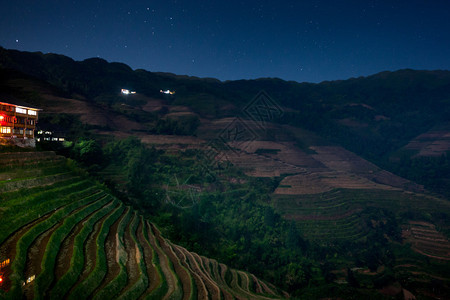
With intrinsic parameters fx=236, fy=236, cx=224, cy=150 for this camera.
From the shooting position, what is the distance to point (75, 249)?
24.5ft

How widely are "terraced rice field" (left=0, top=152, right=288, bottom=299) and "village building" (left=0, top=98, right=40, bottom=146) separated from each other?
116 inches

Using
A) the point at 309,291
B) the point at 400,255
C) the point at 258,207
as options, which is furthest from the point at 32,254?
the point at 400,255

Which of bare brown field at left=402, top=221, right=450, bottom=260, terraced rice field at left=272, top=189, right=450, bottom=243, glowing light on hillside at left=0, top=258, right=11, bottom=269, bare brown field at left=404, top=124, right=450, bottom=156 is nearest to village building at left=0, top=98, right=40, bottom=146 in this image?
glowing light on hillside at left=0, top=258, right=11, bottom=269

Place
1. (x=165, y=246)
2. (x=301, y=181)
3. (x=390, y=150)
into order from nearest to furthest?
(x=165, y=246)
(x=301, y=181)
(x=390, y=150)

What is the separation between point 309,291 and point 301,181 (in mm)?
18173

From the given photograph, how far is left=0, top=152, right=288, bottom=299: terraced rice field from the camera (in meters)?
6.07

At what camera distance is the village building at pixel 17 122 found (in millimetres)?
13875

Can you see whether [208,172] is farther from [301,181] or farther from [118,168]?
[301,181]

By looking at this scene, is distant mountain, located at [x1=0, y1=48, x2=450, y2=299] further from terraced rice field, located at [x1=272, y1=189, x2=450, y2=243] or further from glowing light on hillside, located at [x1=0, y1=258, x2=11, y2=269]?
glowing light on hillside, located at [x1=0, y1=258, x2=11, y2=269]

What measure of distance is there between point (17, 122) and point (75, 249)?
12.0 meters

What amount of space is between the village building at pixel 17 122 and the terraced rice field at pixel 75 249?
295cm

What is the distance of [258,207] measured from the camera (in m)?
25.1

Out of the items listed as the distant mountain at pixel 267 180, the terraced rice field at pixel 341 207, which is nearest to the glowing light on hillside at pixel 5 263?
the distant mountain at pixel 267 180

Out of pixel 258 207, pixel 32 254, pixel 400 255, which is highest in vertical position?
pixel 32 254
